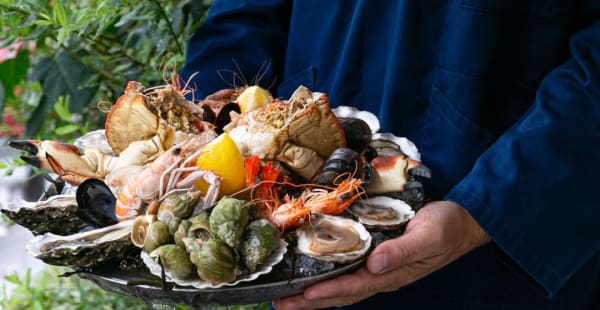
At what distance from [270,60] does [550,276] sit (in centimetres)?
85

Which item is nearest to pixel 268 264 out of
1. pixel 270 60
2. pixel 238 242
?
pixel 238 242

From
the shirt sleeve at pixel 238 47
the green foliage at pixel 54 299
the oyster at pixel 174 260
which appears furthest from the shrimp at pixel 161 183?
the green foliage at pixel 54 299

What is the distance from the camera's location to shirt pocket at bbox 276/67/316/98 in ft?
5.36

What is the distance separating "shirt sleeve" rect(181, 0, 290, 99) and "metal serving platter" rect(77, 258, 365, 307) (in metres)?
0.69

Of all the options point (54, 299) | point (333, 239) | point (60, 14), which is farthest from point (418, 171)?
point (54, 299)

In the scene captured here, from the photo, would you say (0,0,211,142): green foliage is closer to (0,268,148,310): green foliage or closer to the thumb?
(0,268,148,310): green foliage

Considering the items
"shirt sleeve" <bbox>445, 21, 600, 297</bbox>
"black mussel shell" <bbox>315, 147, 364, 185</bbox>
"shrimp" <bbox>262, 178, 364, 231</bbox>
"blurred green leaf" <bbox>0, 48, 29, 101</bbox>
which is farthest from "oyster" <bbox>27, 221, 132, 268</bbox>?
"blurred green leaf" <bbox>0, 48, 29, 101</bbox>

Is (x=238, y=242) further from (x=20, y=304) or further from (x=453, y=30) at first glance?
(x=20, y=304)

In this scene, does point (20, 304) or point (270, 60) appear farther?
point (20, 304)

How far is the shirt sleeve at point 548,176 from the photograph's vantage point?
4.00 ft

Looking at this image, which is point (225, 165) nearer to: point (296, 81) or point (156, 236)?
point (156, 236)

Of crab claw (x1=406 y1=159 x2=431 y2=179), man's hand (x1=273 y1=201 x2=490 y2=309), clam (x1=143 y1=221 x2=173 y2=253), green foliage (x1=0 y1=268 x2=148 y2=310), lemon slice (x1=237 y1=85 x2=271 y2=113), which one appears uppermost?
lemon slice (x1=237 y1=85 x2=271 y2=113)

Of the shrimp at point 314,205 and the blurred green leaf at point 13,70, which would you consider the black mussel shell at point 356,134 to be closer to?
the shrimp at point 314,205

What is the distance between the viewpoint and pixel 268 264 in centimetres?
100
